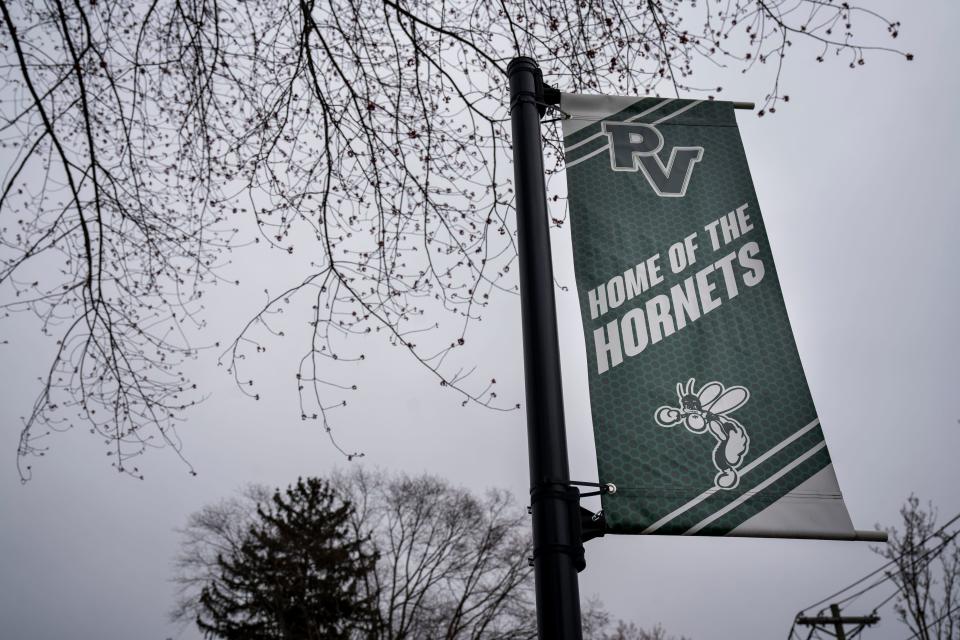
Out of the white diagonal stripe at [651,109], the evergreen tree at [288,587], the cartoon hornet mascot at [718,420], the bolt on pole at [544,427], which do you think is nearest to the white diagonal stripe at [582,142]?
the white diagonal stripe at [651,109]

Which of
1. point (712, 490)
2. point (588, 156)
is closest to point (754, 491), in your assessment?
point (712, 490)

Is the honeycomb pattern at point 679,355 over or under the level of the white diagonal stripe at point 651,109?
under

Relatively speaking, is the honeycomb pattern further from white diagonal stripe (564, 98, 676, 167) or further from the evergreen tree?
the evergreen tree

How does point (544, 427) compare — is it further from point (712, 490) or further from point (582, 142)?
point (582, 142)

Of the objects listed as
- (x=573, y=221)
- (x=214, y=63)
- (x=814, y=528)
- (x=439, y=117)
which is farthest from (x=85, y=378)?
(x=814, y=528)

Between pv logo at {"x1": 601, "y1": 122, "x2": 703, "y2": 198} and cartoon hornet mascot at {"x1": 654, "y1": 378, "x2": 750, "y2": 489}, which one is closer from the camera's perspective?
cartoon hornet mascot at {"x1": 654, "y1": 378, "x2": 750, "y2": 489}

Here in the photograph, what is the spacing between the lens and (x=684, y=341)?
96.2 inches

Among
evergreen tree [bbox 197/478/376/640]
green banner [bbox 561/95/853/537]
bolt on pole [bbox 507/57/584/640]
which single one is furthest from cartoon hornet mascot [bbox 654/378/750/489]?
evergreen tree [bbox 197/478/376/640]

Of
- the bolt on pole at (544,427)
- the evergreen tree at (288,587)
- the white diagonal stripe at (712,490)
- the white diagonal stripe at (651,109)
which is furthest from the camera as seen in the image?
the evergreen tree at (288,587)

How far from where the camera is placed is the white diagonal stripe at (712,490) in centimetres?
207

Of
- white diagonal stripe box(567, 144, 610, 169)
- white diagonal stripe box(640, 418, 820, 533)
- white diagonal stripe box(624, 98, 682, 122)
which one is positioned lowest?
white diagonal stripe box(640, 418, 820, 533)

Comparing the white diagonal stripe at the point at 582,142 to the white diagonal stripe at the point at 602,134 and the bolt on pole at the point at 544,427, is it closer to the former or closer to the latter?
the white diagonal stripe at the point at 602,134

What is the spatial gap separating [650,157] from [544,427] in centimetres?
164

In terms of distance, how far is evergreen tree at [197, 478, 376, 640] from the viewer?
22.2 m
